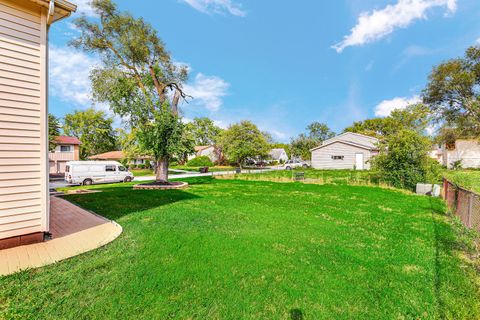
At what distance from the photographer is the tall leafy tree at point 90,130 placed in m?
39.9

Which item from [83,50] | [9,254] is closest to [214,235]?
[9,254]

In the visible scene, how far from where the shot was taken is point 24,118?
395 centimetres

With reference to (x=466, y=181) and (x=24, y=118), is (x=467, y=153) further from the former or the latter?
(x=24, y=118)

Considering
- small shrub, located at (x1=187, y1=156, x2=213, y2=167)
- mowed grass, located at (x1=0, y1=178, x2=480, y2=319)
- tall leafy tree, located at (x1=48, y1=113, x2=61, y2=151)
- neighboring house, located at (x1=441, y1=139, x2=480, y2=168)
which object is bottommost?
mowed grass, located at (x1=0, y1=178, x2=480, y2=319)

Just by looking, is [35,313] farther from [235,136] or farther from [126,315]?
[235,136]

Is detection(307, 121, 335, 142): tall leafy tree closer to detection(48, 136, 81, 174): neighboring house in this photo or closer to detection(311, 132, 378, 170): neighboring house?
detection(311, 132, 378, 170): neighboring house

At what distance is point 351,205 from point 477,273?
5.01m

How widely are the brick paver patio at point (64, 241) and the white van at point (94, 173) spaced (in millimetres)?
12882

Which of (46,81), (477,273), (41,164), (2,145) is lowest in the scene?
(477,273)

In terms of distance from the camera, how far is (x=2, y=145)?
3.72m

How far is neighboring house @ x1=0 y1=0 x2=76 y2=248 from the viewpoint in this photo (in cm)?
376

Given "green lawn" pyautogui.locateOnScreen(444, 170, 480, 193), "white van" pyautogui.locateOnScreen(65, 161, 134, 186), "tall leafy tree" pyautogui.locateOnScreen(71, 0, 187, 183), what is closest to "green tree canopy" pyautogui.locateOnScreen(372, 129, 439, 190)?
"green lawn" pyautogui.locateOnScreen(444, 170, 480, 193)

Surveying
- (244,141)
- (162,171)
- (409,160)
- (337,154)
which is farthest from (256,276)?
(244,141)

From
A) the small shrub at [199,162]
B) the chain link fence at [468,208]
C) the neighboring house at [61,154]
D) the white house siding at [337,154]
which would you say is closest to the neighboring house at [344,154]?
the white house siding at [337,154]
